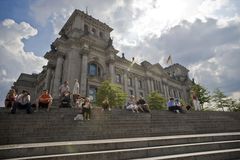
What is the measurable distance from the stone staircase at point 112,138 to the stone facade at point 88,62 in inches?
801

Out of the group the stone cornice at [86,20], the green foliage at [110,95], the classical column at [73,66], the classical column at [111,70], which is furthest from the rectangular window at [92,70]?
the stone cornice at [86,20]

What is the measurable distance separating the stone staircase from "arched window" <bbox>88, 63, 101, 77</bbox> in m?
23.0

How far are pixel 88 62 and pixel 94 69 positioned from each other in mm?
2048

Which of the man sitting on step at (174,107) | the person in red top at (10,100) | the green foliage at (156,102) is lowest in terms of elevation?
the man sitting on step at (174,107)

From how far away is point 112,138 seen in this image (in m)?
7.76

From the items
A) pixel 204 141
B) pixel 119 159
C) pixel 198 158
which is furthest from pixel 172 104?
pixel 119 159

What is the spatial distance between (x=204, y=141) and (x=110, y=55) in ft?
96.9

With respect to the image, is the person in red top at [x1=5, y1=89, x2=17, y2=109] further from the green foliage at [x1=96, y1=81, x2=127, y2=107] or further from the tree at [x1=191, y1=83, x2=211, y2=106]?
the tree at [x1=191, y1=83, x2=211, y2=106]

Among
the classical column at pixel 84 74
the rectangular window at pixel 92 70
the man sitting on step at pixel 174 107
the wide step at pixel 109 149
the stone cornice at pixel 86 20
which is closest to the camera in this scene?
the wide step at pixel 109 149

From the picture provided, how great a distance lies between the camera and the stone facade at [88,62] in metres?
30.9

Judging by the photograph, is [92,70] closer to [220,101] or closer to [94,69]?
[94,69]

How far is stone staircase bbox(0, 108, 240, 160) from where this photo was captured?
5371mm

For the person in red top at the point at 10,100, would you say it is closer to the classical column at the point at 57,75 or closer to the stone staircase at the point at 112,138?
the stone staircase at the point at 112,138

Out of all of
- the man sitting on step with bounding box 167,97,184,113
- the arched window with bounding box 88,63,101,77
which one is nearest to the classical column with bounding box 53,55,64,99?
the arched window with bounding box 88,63,101,77
